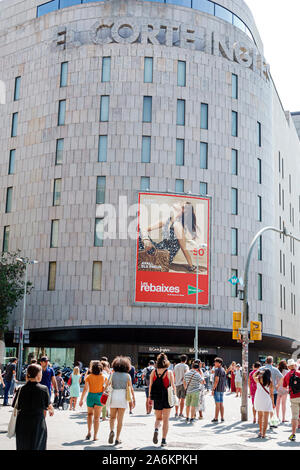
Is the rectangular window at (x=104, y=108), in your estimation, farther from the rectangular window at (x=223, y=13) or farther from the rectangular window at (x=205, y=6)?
the rectangular window at (x=223, y=13)

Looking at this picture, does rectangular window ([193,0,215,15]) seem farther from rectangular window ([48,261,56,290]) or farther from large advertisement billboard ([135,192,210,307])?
rectangular window ([48,261,56,290])

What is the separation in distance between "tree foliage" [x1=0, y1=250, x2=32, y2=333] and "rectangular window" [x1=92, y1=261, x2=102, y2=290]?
544 centimetres

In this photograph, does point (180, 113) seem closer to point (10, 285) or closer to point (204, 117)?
Answer: point (204, 117)

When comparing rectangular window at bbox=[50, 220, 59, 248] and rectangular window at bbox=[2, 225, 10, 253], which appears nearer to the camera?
rectangular window at bbox=[50, 220, 59, 248]

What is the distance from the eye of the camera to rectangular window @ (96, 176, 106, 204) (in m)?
48.9

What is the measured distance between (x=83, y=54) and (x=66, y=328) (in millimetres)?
25157

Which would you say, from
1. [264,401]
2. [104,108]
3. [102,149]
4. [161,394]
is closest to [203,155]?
[102,149]

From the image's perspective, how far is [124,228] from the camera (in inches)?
1879

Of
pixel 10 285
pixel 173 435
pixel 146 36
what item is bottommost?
pixel 173 435

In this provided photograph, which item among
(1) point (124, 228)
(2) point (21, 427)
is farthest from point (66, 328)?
(2) point (21, 427)

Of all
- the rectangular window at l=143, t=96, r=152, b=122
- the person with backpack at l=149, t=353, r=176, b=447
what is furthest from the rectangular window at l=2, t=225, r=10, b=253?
the person with backpack at l=149, t=353, r=176, b=447

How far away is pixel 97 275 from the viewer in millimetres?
47969

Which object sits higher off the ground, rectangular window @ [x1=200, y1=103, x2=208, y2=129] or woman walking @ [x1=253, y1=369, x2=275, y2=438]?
rectangular window @ [x1=200, y1=103, x2=208, y2=129]

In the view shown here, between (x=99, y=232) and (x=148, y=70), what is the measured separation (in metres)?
15.8
